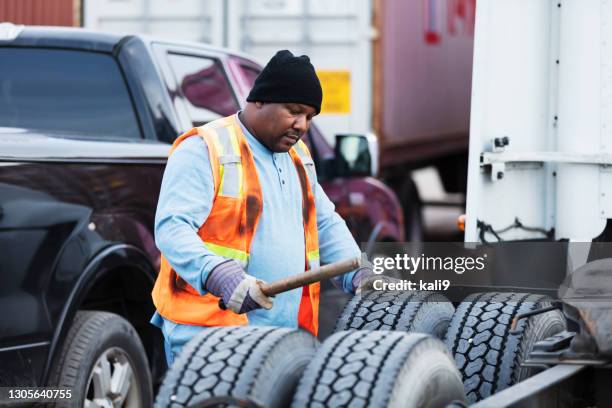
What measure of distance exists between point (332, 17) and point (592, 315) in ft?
27.3

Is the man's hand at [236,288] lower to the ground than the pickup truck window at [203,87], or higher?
lower

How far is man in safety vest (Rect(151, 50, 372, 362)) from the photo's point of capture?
411 cm

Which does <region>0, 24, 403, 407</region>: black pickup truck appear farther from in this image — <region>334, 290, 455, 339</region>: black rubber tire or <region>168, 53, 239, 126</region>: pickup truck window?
<region>334, 290, 455, 339</region>: black rubber tire

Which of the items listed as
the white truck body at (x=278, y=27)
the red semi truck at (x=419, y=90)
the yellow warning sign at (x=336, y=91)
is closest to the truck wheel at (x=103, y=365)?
the yellow warning sign at (x=336, y=91)

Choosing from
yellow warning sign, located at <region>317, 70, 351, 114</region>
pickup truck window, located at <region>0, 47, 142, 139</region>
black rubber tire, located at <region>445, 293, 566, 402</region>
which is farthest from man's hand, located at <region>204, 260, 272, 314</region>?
yellow warning sign, located at <region>317, 70, 351, 114</region>

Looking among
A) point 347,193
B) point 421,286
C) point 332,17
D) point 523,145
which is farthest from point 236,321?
point 332,17

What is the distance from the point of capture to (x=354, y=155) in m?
7.77

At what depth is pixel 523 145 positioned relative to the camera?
6.32m

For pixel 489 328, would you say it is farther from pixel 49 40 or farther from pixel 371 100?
pixel 371 100

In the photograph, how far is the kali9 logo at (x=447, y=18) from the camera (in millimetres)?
15516

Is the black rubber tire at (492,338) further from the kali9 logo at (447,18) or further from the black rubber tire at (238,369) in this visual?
the kali9 logo at (447,18)

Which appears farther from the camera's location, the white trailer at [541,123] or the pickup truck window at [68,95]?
the pickup truck window at [68,95]

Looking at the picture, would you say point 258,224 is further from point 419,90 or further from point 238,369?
point 419,90

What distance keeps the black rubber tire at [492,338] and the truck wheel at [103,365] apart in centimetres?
157
